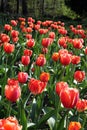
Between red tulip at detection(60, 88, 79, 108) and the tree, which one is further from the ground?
red tulip at detection(60, 88, 79, 108)

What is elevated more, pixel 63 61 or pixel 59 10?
pixel 63 61

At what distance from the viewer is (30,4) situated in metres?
51.8

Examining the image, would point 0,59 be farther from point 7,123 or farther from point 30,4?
point 30,4

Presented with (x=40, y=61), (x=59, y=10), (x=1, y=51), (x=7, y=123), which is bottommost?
(x=59, y=10)

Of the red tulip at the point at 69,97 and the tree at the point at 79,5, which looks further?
the tree at the point at 79,5

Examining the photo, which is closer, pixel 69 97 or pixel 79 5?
pixel 69 97

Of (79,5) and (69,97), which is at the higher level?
(69,97)

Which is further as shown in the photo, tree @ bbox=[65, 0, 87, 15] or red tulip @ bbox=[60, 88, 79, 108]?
tree @ bbox=[65, 0, 87, 15]

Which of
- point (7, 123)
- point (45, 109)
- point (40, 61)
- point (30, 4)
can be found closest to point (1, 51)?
point (40, 61)

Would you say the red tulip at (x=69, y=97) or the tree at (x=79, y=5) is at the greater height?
the red tulip at (x=69, y=97)

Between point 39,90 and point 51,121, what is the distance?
534 mm

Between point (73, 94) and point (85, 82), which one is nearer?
point (73, 94)

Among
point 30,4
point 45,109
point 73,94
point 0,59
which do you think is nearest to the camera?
point 73,94

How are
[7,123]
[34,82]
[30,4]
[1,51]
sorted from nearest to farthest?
[7,123] < [34,82] < [1,51] < [30,4]
